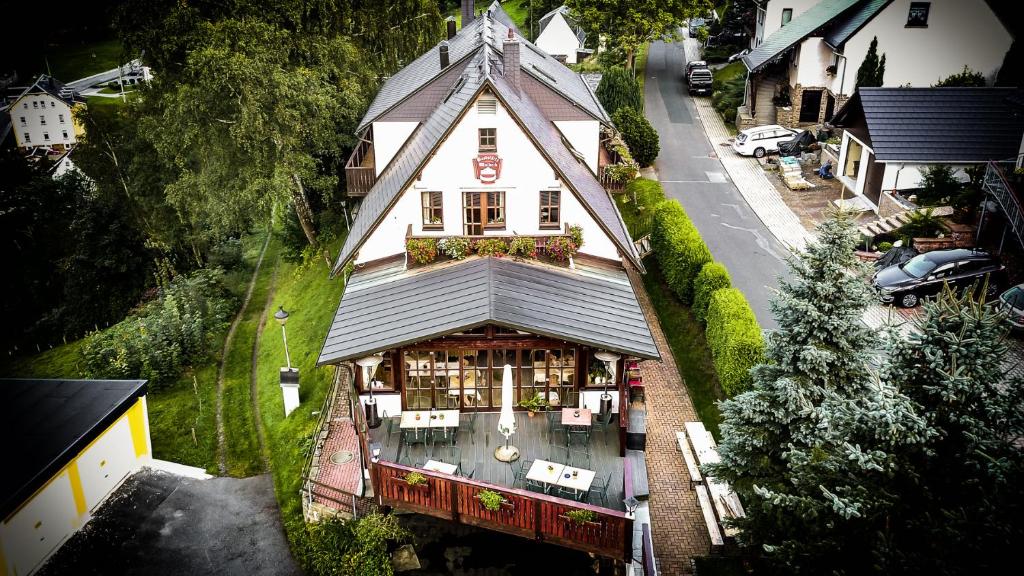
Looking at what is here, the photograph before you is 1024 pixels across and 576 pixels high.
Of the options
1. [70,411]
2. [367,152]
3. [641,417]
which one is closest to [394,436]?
[641,417]

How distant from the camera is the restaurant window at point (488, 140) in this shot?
2488 cm

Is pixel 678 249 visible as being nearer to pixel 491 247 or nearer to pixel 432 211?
pixel 491 247

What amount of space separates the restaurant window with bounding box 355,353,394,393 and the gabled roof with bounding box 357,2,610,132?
43.9 ft

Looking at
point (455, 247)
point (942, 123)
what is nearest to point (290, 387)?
point (455, 247)

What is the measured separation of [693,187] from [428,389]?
1071 inches

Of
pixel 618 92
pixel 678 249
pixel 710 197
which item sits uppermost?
pixel 618 92

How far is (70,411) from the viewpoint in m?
23.8

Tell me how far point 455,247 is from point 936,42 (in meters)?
36.5

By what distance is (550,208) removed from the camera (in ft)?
84.7

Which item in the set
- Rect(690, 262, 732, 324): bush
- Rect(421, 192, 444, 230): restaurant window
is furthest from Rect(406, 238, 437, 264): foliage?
Rect(690, 262, 732, 324): bush

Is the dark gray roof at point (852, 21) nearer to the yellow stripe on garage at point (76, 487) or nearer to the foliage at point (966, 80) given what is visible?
the foliage at point (966, 80)

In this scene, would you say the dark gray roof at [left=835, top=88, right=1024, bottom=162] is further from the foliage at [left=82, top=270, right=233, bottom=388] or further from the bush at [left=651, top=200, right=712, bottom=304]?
→ the foliage at [left=82, top=270, right=233, bottom=388]

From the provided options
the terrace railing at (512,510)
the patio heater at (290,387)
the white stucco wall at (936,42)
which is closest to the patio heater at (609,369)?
the terrace railing at (512,510)

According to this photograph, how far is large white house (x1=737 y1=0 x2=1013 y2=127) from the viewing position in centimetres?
4581
